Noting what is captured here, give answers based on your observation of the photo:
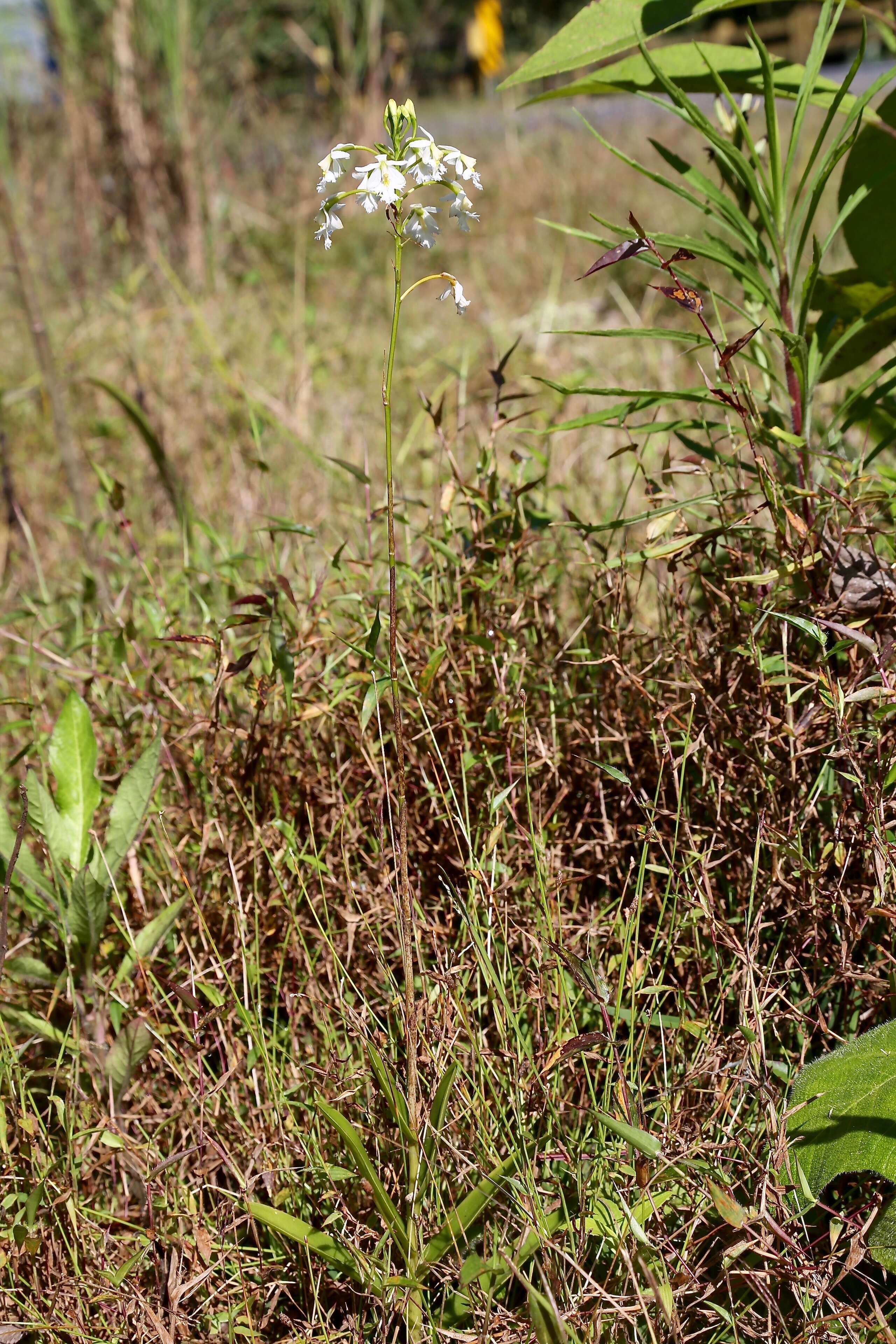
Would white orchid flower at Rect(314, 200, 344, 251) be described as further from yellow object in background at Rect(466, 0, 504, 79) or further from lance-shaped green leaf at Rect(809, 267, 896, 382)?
yellow object in background at Rect(466, 0, 504, 79)

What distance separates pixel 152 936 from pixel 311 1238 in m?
0.44

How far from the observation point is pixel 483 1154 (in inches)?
43.4

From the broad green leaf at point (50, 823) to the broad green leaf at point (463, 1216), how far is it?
0.67 metres

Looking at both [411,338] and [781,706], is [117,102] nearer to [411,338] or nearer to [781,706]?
[411,338]

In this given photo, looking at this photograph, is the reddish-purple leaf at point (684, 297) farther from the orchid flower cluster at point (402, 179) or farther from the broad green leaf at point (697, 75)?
the broad green leaf at point (697, 75)

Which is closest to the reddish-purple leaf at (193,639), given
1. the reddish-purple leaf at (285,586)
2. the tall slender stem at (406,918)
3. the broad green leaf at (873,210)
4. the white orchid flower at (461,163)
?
the reddish-purple leaf at (285,586)

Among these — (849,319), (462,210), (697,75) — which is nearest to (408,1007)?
(462,210)

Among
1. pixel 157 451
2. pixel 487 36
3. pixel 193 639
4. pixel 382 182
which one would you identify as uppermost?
pixel 487 36

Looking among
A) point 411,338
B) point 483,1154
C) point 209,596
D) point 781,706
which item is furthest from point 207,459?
point 483,1154

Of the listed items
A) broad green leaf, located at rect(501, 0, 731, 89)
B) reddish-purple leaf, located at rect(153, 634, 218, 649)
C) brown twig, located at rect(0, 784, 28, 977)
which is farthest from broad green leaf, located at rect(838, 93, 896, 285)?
brown twig, located at rect(0, 784, 28, 977)

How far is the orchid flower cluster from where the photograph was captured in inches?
35.1

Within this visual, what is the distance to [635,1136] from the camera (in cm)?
94

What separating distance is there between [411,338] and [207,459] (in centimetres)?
151

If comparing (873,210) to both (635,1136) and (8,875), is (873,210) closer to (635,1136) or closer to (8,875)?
(635,1136)
